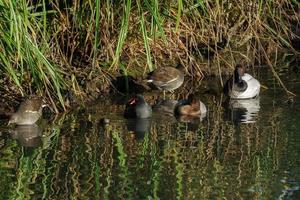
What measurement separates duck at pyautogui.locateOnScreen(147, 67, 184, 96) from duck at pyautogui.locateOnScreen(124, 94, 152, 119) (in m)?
1.38

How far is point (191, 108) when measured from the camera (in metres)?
11.5

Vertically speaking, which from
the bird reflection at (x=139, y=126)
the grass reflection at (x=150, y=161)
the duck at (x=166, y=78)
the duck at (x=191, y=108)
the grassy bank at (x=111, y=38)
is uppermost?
the grassy bank at (x=111, y=38)

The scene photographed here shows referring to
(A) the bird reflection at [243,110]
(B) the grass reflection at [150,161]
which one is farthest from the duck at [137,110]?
(A) the bird reflection at [243,110]

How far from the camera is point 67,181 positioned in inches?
333

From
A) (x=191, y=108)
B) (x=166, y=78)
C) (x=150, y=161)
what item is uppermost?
(x=166, y=78)

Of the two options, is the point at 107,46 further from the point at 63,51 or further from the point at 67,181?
the point at 67,181

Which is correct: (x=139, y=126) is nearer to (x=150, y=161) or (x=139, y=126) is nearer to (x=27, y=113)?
(x=27, y=113)

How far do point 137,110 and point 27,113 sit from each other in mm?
1332

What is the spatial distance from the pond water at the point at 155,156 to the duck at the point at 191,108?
0.42 ft

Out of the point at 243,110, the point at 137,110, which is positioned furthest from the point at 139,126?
the point at 243,110

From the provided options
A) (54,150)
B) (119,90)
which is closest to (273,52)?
(119,90)

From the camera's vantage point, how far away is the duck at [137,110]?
11.2m

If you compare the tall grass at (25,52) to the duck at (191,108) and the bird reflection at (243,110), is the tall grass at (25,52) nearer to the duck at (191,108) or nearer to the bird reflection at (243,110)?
the duck at (191,108)

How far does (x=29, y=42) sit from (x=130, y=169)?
84.5 inches
